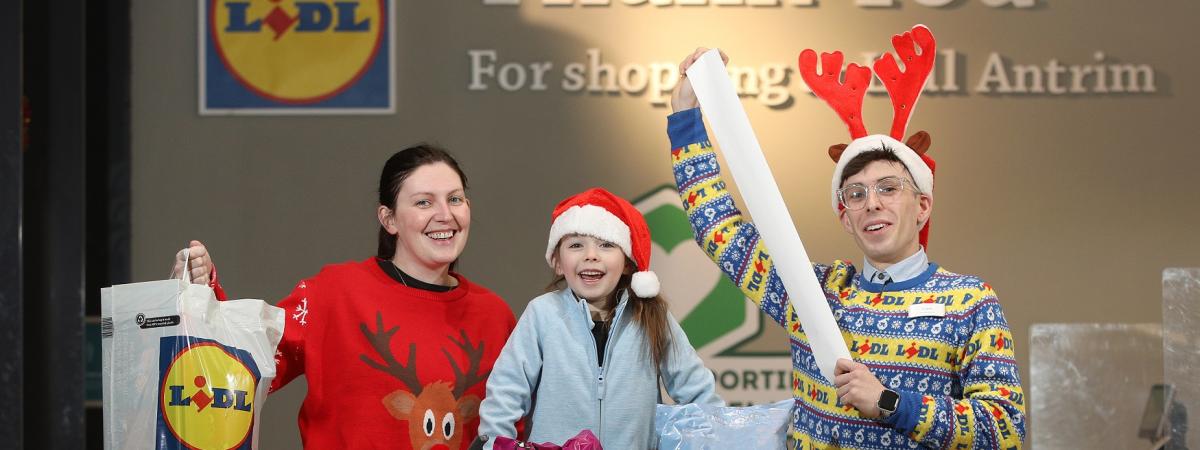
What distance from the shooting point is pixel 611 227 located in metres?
2.39

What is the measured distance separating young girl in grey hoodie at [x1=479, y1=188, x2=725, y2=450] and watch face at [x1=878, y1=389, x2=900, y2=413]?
1.43 ft

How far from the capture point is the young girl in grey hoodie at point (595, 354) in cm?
224

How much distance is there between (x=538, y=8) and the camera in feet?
12.7

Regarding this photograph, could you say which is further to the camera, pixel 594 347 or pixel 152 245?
pixel 152 245

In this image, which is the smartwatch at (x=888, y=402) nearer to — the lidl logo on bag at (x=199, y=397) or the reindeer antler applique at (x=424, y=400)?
the reindeer antler applique at (x=424, y=400)

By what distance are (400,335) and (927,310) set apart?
104cm

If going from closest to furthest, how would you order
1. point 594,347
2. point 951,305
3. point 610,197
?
point 951,305, point 594,347, point 610,197

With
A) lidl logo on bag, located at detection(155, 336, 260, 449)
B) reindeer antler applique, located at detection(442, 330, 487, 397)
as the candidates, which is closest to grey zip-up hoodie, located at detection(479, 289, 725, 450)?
reindeer antler applique, located at detection(442, 330, 487, 397)

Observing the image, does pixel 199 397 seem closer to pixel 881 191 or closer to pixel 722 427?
pixel 722 427

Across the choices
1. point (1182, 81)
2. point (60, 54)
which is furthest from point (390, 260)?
point (1182, 81)

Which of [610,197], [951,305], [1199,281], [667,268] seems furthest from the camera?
[667,268]

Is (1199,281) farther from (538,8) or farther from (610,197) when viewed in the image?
(538,8)

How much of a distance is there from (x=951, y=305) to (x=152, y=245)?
9.43 ft

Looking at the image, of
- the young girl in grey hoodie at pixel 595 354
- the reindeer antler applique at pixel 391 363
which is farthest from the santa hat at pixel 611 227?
the reindeer antler applique at pixel 391 363
